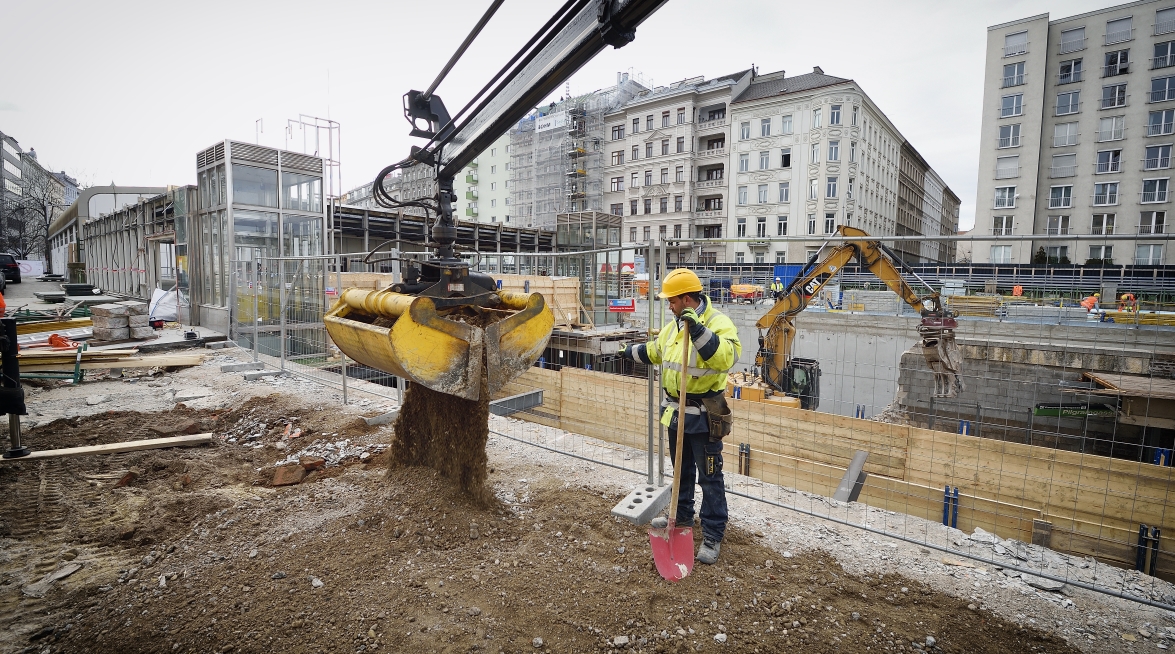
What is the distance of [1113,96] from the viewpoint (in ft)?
114

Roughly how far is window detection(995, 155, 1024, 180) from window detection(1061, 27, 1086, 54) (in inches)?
270

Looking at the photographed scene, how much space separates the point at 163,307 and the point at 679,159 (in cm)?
3939

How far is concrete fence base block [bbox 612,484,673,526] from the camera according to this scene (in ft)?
12.8

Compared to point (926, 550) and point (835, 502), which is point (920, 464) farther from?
point (926, 550)

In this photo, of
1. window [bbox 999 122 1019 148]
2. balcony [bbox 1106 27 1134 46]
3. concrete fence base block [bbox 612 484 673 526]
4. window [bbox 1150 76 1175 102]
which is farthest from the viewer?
window [bbox 999 122 1019 148]

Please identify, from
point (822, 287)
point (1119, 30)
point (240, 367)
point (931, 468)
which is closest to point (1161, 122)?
point (1119, 30)

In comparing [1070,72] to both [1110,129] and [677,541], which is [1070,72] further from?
[677,541]

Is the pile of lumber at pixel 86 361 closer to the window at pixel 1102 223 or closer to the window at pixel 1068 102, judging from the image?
the window at pixel 1102 223

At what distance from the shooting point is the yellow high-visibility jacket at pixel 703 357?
3.38m

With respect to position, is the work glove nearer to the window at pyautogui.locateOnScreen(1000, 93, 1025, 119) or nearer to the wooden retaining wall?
the wooden retaining wall

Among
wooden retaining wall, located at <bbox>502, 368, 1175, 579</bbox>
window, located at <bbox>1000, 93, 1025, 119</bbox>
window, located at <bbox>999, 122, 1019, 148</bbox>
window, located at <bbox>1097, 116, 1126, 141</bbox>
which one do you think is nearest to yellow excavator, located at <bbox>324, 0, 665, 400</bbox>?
wooden retaining wall, located at <bbox>502, 368, 1175, 579</bbox>

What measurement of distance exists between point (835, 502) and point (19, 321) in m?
14.3

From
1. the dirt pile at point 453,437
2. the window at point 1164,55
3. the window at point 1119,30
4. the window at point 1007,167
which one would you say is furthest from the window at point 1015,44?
the dirt pile at point 453,437

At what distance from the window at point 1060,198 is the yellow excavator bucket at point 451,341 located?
45.5m
